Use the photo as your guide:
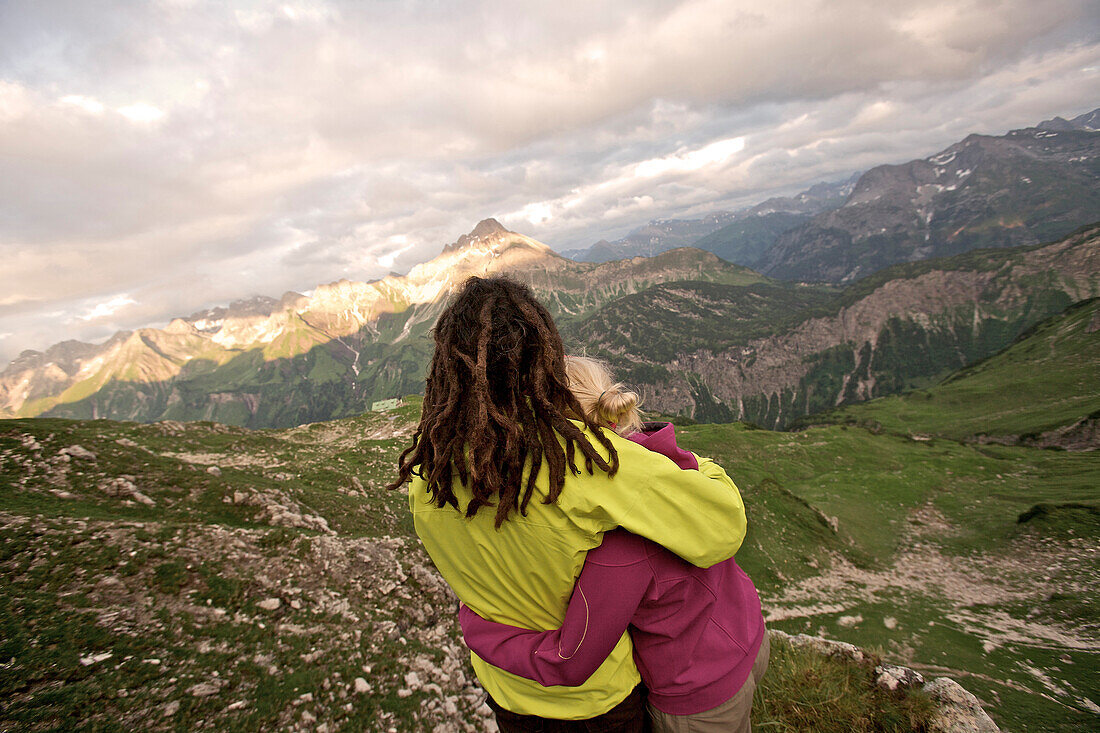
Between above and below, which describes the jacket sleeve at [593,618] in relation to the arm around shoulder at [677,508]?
below

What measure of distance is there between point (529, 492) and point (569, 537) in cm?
37

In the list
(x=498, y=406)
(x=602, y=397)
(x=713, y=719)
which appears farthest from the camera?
(x=602, y=397)

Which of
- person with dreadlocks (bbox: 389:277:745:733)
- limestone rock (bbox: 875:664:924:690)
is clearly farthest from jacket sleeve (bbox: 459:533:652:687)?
limestone rock (bbox: 875:664:924:690)

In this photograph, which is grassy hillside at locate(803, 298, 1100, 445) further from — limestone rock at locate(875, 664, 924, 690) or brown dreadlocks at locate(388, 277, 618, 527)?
brown dreadlocks at locate(388, 277, 618, 527)

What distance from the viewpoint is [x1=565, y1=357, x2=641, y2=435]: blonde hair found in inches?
130

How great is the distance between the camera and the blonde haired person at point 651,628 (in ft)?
9.06

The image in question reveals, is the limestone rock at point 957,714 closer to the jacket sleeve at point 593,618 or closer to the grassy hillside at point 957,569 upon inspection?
the grassy hillside at point 957,569

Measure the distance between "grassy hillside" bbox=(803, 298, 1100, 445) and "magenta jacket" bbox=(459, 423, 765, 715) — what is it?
95.9 metres

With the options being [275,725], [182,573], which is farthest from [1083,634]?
[182,573]

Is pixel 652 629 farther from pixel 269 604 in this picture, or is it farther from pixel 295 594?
pixel 295 594

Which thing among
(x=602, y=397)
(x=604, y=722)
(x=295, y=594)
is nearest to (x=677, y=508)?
(x=602, y=397)

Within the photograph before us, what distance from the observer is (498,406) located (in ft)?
9.62

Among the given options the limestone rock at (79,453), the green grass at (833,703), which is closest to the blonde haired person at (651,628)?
the green grass at (833,703)

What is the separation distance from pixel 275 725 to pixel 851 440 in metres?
64.4
